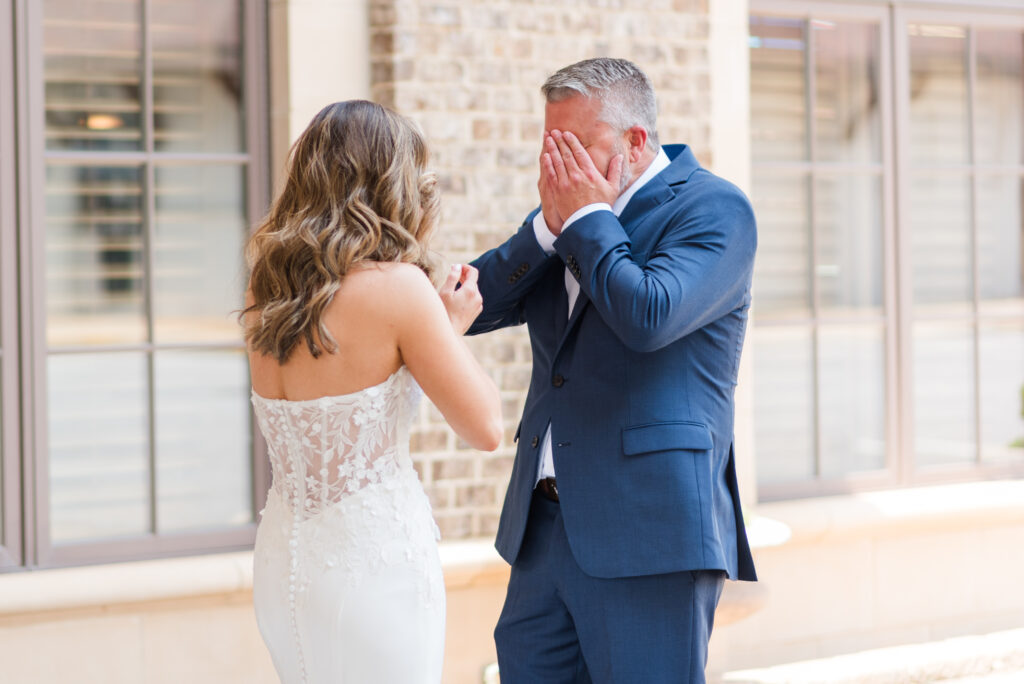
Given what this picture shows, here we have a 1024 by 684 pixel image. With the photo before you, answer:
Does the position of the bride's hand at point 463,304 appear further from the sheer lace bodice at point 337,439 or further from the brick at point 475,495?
the brick at point 475,495

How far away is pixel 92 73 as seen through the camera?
3492 millimetres

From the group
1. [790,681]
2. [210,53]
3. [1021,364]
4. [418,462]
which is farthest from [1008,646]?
[210,53]

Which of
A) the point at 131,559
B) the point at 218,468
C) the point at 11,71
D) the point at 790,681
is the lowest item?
the point at 790,681

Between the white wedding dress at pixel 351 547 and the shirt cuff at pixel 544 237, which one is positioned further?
the shirt cuff at pixel 544 237

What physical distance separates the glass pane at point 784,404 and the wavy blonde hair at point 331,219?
2.83 m

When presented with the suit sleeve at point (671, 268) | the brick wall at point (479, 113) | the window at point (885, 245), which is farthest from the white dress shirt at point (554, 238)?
the window at point (885, 245)

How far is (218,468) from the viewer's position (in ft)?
12.1

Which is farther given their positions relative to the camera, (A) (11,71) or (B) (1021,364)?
(B) (1021,364)

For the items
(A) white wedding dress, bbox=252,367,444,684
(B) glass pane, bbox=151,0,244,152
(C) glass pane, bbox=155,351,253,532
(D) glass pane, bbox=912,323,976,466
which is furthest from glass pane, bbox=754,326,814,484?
(A) white wedding dress, bbox=252,367,444,684

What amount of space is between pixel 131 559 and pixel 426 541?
72.9 inches

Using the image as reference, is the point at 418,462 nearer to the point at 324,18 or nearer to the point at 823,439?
the point at 324,18

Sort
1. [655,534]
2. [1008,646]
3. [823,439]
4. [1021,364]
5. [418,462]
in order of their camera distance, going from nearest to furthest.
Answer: [655,534] → [418,462] → [1008,646] → [823,439] → [1021,364]

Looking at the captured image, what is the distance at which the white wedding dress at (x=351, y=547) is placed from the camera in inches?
75.0

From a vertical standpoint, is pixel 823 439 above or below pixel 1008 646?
above
